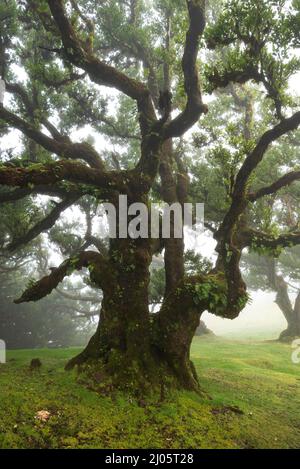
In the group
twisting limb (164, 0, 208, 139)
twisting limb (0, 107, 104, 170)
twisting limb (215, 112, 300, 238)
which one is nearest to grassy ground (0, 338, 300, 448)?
twisting limb (215, 112, 300, 238)

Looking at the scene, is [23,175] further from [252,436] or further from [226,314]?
[252,436]

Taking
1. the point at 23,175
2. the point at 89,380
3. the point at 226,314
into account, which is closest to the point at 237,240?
the point at 226,314

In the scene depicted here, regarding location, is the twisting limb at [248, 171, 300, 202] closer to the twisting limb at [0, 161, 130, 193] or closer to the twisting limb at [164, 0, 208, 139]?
the twisting limb at [164, 0, 208, 139]

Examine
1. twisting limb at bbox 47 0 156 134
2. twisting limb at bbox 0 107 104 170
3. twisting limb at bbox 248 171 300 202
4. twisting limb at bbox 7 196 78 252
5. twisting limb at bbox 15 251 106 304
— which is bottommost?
twisting limb at bbox 15 251 106 304

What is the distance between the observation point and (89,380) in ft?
31.5

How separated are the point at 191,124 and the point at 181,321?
6.28 m

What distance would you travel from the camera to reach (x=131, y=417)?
820 cm

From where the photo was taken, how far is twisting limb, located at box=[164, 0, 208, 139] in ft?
33.4

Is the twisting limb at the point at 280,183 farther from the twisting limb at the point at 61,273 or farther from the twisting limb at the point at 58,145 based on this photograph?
the twisting limb at the point at 58,145

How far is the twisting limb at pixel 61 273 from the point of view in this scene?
33.8 feet

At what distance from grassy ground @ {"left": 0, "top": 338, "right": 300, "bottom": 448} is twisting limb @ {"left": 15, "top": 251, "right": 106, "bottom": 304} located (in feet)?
7.64

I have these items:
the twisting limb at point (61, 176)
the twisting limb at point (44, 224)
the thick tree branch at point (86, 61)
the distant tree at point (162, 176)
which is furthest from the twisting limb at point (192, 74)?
the twisting limb at point (44, 224)

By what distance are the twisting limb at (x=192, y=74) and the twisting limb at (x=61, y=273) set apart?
4.93m

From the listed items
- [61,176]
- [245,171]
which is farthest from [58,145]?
[245,171]
